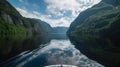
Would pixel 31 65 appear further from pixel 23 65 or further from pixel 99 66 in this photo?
pixel 99 66

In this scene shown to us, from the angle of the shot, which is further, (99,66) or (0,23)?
(0,23)

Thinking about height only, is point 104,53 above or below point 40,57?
below

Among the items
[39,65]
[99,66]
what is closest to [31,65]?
[39,65]

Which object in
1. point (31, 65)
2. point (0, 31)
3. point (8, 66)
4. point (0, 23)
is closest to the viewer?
point (8, 66)

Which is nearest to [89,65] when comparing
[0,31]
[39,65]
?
[39,65]

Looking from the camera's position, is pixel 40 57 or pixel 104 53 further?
pixel 104 53

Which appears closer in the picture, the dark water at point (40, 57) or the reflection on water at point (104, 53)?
the dark water at point (40, 57)

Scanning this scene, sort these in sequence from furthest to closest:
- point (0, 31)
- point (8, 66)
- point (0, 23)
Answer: point (0, 23)
point (0, 31)
point (8, 66)

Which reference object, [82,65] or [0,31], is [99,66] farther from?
[0,31]

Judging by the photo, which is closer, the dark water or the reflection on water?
the dark water

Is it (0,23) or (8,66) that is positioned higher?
(0,23)
